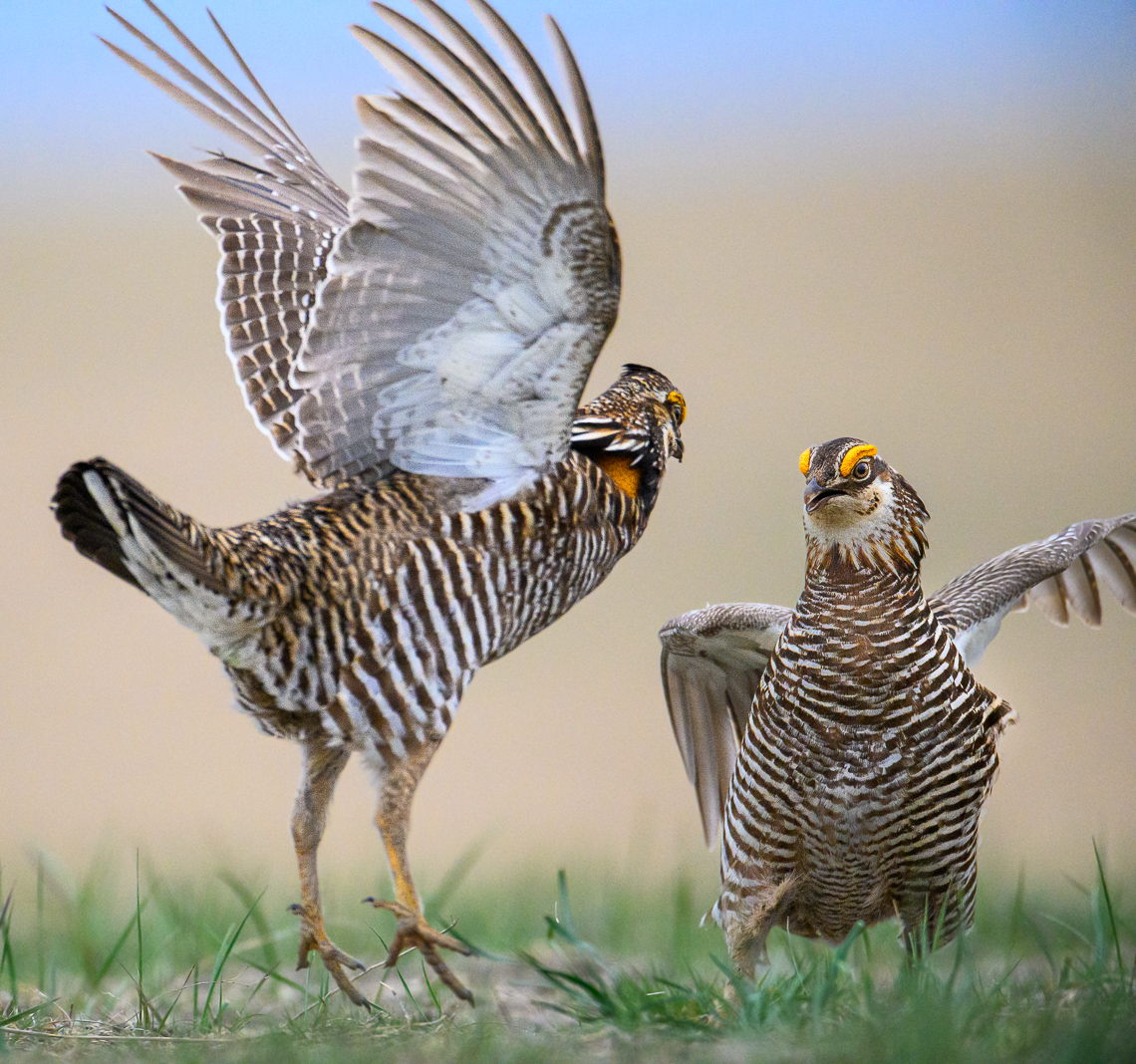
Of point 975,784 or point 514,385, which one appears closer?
point 975,784

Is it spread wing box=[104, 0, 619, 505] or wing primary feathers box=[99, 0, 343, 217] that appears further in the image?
wing primary feathers box=[99, 0, 343, 217]

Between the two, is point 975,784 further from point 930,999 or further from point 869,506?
point 930,999

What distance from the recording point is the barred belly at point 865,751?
379 cm

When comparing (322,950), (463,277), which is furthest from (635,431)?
(322,950)

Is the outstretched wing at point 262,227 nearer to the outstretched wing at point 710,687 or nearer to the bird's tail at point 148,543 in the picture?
the bird's tail at point 148,543

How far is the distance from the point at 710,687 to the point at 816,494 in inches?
58.5

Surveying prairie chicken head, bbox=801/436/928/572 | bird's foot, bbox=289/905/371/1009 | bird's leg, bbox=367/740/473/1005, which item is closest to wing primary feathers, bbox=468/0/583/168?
prairie chicken head, bbox=801/436/928/572

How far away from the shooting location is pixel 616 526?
4.91 metres

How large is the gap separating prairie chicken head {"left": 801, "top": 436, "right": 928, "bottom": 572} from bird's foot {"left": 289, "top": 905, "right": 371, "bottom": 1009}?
1841mm

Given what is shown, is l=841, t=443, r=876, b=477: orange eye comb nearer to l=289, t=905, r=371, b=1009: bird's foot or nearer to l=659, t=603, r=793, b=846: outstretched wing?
l=659, t=603, r=793, b=846: outstretched wing

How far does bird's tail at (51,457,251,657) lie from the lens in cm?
372

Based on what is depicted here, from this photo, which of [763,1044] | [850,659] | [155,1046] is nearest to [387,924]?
[155,1046]

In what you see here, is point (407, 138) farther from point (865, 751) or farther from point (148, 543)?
point (865, 751)

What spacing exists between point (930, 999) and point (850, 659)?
1.10 meters
